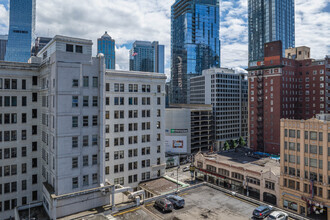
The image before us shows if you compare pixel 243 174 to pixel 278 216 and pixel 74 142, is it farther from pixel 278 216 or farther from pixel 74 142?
pixel 74 142

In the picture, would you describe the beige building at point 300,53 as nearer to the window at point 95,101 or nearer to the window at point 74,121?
the window at point 95,101

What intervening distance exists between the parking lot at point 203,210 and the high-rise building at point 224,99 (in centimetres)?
10224

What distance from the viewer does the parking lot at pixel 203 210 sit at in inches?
1470

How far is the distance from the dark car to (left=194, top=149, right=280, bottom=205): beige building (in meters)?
29.0

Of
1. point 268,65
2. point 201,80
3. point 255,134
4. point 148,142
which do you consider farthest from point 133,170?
point 201,80

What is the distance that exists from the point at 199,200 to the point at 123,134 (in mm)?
26475

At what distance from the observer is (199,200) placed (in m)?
43.7

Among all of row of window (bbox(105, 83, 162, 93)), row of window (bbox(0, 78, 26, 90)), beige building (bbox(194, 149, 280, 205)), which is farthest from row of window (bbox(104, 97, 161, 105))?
beige building (bbox(194, 149, 280, 205))

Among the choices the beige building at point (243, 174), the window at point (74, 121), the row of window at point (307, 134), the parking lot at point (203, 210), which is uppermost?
the window at point (74, 121)

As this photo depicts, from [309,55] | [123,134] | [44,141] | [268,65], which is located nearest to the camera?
[44,141]

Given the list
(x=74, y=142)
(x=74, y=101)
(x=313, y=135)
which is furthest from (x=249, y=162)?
(x=74, y=101)

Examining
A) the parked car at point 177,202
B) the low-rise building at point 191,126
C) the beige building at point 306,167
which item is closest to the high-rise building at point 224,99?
the low-rise building at point 191,126

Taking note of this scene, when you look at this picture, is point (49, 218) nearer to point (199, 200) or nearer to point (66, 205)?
point (66, 205)

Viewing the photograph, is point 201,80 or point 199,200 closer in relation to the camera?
point 199,200
